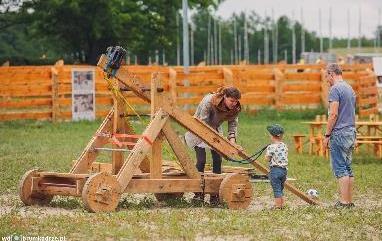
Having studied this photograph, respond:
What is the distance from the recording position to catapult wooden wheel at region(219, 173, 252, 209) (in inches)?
554

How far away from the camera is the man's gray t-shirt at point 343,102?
14383 millimetres

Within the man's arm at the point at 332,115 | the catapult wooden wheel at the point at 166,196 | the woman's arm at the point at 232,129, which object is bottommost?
the catapult wooden wheel at the point at 166,196

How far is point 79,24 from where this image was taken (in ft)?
188

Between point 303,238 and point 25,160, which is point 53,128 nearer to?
point 25,160

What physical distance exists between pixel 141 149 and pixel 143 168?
4.82ft

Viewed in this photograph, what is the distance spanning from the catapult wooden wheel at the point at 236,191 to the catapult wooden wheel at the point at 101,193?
1.58 meters

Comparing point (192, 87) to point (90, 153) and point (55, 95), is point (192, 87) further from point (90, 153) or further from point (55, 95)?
point (90, 153)

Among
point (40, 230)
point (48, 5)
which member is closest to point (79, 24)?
point (48, 5)

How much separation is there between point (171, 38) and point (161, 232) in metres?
56.4

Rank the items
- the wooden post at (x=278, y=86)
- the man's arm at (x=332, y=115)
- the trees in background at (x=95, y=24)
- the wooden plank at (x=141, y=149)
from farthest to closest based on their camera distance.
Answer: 1. the trees in background at (x=95, y=24)
2. the wooden post at (x=278, y=86)
3. the man's arm at (x=332, y=115)
4. the wooden plank at (x=141, y=149)

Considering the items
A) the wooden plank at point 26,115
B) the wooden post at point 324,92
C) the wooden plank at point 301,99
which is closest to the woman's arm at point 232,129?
the wooden plank at point 26,115

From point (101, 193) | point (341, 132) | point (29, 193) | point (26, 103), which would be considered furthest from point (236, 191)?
point (26, 103)

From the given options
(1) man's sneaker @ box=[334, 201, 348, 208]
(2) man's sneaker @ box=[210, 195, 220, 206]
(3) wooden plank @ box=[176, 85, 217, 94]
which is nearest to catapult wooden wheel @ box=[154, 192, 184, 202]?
(2) man's sneaker @ box=[210, 195, 220, 206]

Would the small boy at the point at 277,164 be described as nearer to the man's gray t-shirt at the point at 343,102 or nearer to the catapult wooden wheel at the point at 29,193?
the man's gray t-shirt at the point at 343,102
